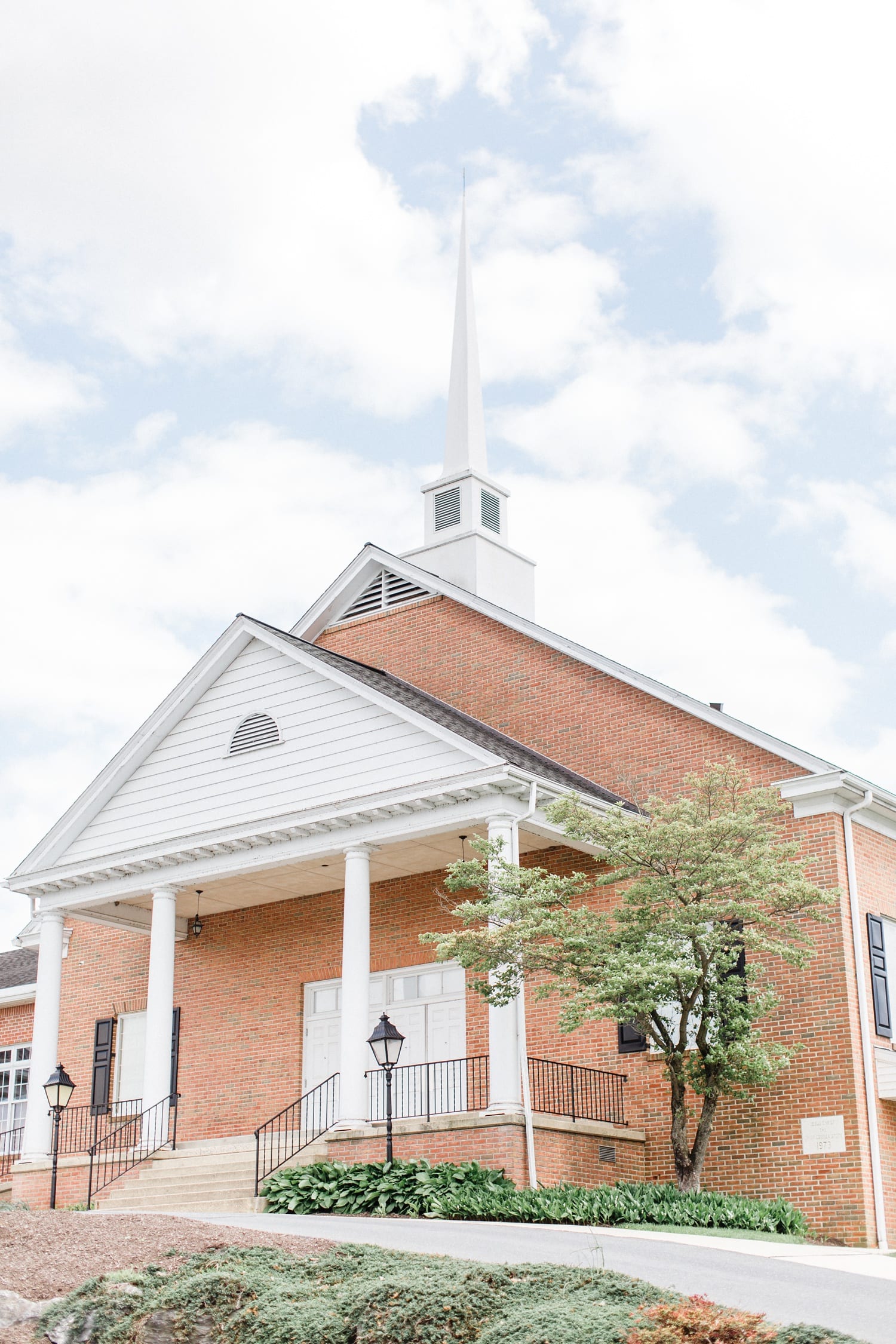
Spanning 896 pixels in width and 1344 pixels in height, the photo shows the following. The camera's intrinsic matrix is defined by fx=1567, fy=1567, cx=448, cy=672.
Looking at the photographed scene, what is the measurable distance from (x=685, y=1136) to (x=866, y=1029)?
3140 mm

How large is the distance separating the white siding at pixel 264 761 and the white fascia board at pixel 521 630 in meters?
3.63

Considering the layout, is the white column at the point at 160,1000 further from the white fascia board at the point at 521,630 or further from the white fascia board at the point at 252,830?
the white fascia board at the point at 521,630

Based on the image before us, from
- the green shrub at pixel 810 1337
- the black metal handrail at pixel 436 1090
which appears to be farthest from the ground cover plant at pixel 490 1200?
the green shrub at pixel 810 1337

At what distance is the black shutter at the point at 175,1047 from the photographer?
2536cm

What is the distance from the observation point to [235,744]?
75.7 feet

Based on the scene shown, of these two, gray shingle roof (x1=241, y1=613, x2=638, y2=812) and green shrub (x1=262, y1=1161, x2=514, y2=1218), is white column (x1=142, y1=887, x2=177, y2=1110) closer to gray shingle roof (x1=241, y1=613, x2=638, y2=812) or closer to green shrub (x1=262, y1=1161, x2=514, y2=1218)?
green shrub (x1=262, y1=1161, x2=514, y2=1218)

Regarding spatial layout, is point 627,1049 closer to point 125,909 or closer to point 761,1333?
point 125,909

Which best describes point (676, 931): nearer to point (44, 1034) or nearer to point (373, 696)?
point (373, 696)

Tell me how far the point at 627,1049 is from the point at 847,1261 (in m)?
8.08

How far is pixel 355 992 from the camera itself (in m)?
20.2

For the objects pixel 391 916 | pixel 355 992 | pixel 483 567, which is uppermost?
pixel 483 567

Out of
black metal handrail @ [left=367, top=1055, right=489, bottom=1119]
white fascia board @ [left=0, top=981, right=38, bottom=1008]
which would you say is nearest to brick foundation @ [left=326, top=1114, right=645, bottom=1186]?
black metal handrail @ [left=367, top=1055, right=489, bottom=1119]

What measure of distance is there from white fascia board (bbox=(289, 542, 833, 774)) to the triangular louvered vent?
0.13m

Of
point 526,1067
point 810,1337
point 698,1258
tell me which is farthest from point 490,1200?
point 810,1337
